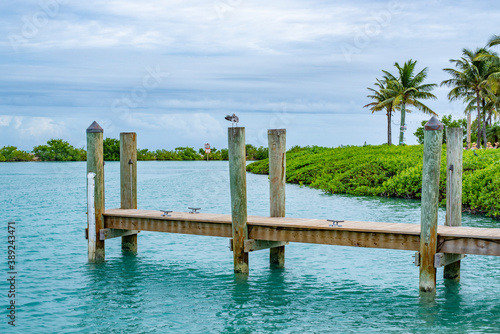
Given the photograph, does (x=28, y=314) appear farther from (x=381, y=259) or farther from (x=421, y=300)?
(x=381, y=259)

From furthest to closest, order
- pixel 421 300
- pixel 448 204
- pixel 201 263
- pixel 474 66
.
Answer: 1. pixel 474 66
2. pixel 201 263
3. pixel 448 204
4. pixel 421 300

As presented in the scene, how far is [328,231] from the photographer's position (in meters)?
11.4

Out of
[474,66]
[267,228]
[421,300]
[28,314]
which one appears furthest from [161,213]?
[474,66]

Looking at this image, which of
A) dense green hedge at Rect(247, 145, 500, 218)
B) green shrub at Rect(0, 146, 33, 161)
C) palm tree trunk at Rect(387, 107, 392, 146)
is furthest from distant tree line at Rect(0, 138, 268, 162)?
dense green hedge at Rect(247, 145, 500, 218)

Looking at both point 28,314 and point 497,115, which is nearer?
point 28,314

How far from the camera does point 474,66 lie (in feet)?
182

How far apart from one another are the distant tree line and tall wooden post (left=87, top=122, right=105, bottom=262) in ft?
252

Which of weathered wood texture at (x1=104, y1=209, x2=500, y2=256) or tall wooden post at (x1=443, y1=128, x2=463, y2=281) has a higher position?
tall wooden post at (x1=443, y1=128, x2=463, y2=281)

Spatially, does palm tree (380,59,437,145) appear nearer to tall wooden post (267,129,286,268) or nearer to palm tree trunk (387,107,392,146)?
palm tree trunk (387,107,392,146)

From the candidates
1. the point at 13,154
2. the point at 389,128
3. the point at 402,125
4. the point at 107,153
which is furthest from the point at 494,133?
the point at 13,154

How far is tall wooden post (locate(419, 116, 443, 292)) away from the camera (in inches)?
414

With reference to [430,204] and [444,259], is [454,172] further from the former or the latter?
[444,259]

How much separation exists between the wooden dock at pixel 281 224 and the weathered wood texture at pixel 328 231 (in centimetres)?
2

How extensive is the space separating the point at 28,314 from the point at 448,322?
7148 mm
